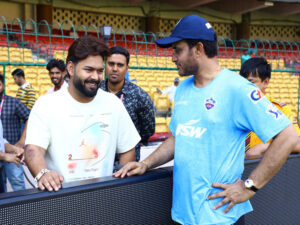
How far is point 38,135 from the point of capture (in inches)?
66.2

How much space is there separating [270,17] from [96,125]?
973 inches

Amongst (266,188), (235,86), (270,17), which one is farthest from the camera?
(270,17)

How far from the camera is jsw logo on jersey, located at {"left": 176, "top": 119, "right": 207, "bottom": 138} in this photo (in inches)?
58.2

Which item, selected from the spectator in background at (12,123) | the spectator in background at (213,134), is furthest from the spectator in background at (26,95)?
the spectator in background at (213,134)

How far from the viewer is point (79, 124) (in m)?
1.78

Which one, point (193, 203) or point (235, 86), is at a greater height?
point (235, 86)

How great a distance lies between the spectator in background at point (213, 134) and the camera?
4.56 feet

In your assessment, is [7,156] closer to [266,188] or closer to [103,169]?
[103,169]

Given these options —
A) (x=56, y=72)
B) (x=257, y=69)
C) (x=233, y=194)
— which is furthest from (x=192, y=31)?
(x=56, y=72)

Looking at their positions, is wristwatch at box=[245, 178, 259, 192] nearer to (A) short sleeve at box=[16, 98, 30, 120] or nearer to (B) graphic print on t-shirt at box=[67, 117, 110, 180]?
(B) graphic print on t-shirt at box=[67, 117, 110, 180]

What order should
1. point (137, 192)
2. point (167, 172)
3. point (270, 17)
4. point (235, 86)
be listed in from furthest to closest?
point (270, 17) → point (167, 172) → point (137, 192) → point (235, 86)

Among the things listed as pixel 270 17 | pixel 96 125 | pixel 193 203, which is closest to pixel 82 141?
pixel 96 125

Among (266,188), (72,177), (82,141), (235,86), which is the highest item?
(235,86)

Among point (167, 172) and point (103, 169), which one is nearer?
point (167, 172)
